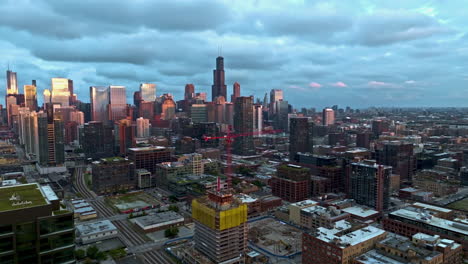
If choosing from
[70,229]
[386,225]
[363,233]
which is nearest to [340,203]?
[386,225]

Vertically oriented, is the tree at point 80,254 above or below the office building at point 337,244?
below

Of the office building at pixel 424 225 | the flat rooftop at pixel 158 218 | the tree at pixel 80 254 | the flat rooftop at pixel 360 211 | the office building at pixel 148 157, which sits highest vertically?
the office building at pixel 148 157

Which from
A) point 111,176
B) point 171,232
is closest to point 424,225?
point 171,232

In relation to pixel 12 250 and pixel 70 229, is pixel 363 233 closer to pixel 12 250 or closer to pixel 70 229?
pixel 70 229

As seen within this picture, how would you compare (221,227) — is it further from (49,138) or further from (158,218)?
(49,138)

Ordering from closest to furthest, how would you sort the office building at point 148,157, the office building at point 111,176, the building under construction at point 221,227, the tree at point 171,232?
the building under construction at point 221,227
the tree at point 171,232
the office building at point 111,176
the office building at point 148,157

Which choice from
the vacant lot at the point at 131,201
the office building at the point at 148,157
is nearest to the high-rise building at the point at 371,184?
the vacant lot at the point at 131,201

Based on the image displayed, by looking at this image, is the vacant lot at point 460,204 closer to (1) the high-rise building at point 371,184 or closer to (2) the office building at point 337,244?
(1) the high-rise building at point 371,184
